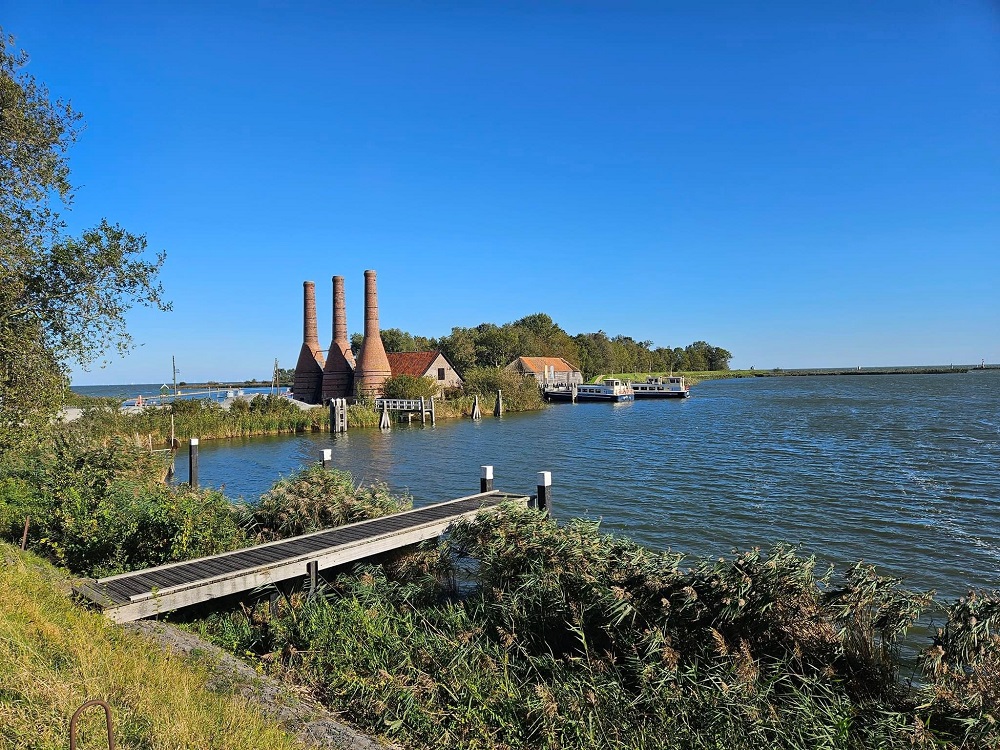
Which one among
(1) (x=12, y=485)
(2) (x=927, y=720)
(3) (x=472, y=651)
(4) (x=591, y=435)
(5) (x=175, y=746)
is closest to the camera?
(5) (x=175, y=746)

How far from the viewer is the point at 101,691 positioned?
4.05 meters

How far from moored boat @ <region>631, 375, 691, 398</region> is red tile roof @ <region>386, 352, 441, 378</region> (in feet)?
112

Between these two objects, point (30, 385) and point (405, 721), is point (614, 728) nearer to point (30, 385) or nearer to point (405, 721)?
point (405, 721)

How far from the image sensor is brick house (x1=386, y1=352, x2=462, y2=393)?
171 ft

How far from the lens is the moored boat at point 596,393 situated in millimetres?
69594

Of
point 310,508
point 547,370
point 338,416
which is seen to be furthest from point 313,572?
point 547,370

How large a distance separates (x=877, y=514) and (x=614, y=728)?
504 inches

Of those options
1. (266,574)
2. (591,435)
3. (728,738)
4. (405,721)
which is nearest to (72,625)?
(266,574)

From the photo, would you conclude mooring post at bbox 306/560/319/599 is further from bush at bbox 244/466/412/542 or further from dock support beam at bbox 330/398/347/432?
dock support beam at bbox 330/398/347/432

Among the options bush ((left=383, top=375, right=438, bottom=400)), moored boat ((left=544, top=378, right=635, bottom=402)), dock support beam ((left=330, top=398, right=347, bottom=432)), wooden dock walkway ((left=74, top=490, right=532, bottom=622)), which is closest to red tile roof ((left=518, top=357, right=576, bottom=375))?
moored boat ((left=544, top=378, right=635, bottom=402))

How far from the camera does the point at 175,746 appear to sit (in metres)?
3.50

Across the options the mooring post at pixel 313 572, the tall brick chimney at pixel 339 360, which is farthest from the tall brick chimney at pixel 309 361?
the mooring post at pixel 313 572

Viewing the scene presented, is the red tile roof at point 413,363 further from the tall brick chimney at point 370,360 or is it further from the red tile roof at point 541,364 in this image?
the red tile roof at point 541,364

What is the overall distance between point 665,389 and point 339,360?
43408 millimetres
